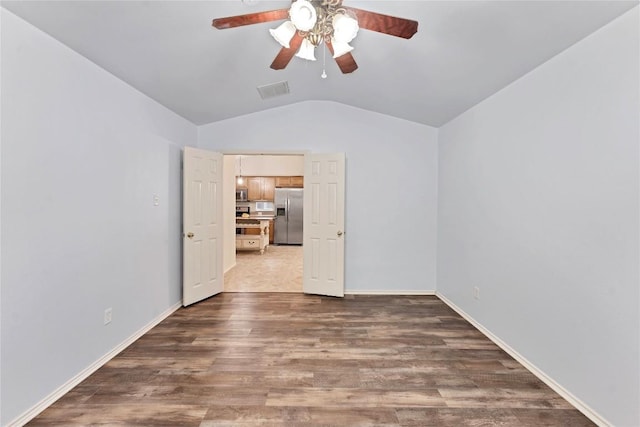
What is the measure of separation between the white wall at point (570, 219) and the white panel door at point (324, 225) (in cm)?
173

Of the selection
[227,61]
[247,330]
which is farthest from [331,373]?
[227,61]

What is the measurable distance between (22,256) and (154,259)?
1.43m

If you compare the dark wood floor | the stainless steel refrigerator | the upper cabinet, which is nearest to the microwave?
the upper cabinet

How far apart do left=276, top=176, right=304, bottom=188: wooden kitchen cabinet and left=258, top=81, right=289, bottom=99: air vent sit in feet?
17.0

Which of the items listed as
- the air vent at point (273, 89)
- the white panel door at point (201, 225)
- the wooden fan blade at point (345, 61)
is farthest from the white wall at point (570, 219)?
the white panel door at point (201, 225)

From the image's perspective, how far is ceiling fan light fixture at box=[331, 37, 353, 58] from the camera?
1735mm

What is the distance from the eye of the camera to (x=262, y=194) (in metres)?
9.02

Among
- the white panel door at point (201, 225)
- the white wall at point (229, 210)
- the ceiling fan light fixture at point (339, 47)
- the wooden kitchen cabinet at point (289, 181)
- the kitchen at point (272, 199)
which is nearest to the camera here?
the ceiling fan light fixture at point (339, 47)

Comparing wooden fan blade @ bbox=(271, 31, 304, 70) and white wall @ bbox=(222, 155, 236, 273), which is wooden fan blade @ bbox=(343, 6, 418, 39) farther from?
white wall @ bbox=(222, 155, 236, 273)

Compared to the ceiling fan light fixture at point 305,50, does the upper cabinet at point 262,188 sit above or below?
below

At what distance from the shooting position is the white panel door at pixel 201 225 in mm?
3637

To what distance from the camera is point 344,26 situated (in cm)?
158

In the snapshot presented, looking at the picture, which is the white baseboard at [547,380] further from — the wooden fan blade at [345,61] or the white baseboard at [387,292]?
the wooden fan blade at [345,61]

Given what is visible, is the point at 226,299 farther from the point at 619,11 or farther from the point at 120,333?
the point at 619,11
